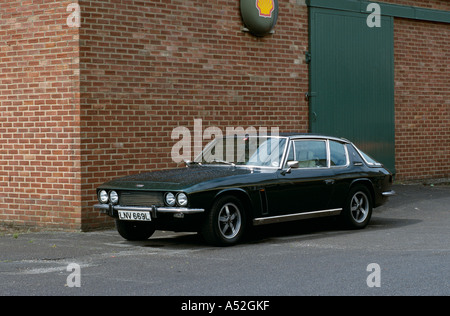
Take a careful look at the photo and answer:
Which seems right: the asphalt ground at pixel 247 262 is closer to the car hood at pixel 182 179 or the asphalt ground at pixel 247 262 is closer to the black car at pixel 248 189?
the black car at pixel 248 189

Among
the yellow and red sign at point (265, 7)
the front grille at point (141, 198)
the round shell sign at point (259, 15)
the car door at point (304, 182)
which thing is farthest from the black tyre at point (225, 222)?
the yellow and red sign at point (265, 7)

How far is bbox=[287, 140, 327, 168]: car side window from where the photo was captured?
10.6m

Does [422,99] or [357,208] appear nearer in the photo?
A: [357,208]

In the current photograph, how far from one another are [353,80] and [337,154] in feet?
18.8

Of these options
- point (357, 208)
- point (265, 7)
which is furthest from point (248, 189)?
point (265, 7)

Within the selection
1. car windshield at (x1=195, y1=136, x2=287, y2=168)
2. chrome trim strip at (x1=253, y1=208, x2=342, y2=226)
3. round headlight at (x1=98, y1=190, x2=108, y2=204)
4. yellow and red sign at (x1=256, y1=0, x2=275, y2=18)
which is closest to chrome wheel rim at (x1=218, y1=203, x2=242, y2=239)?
chrome trim strip at (x1=253, y1=208, x2=342, y2=226)

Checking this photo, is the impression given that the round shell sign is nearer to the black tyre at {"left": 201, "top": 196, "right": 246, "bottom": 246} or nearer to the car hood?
the car hood

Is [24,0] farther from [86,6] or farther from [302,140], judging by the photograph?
[302,140]

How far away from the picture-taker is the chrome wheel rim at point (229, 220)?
374 inches

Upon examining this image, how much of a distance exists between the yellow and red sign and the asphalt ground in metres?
4.29

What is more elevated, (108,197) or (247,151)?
(247,151)

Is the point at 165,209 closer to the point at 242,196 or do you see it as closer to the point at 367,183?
the point at 242,196

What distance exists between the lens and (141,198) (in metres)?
9.46
